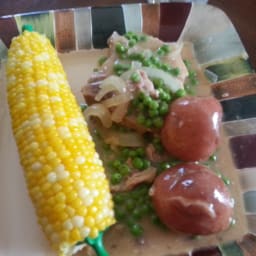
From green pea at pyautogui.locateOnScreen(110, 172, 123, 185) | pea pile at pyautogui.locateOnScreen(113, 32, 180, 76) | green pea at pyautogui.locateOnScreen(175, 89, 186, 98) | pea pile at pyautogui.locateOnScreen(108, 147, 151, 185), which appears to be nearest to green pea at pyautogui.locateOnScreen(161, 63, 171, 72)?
pea pile at pyautogui.locateOnScreen(113, 32, 180, 76)

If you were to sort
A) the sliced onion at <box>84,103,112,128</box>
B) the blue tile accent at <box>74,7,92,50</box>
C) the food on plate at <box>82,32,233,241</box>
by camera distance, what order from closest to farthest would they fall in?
the food on plate at <box>82,32,233,241</box>
the sliced onion at <box>84,103,112,128</box>
the blue tile accent at <box>74,7,92,50</box>

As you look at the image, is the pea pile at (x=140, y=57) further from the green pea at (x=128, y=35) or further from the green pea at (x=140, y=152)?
the green pea at (x=140, y=152)

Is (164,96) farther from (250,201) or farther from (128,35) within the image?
(250,201)

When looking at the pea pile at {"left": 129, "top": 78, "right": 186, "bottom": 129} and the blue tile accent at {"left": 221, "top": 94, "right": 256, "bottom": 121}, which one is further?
the blue tile accent at {"left": 221, "top": 94, "right": 256, "bottom": 121}

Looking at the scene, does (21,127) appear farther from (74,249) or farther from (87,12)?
(87,12)

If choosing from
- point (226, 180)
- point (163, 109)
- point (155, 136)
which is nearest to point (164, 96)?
point (163, 109)

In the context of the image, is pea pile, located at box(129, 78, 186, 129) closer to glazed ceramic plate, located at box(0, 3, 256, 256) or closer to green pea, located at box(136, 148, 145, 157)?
green pea, located at box(136, 148, 145, 157)

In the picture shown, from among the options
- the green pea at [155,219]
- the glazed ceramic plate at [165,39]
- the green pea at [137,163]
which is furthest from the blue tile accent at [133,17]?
the green pea at [155,219]
